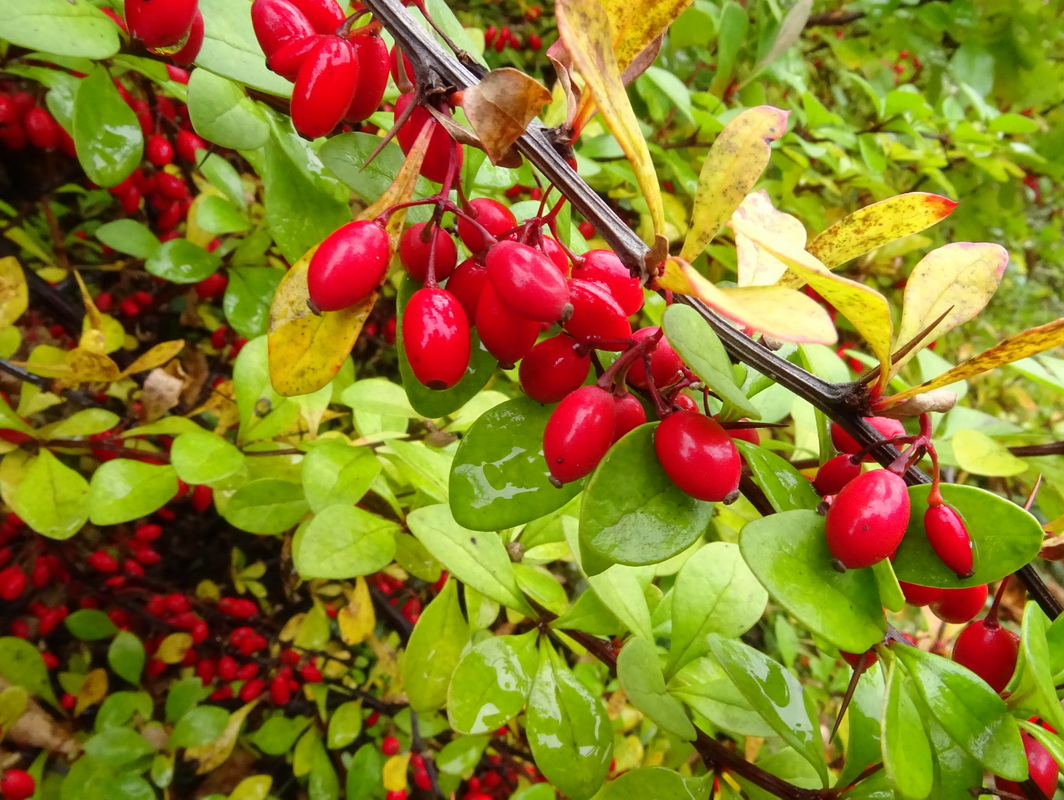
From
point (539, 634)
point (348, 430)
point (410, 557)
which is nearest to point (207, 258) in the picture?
point (348, 430)

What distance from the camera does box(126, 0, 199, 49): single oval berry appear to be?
0.56 metres

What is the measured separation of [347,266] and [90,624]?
5.70 feet

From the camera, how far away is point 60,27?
0.71 metres

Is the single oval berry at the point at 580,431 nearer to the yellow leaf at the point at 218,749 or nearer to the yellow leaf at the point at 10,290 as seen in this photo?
the yellow leaf at the point at 10,290

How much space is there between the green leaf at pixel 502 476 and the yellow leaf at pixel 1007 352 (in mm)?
294

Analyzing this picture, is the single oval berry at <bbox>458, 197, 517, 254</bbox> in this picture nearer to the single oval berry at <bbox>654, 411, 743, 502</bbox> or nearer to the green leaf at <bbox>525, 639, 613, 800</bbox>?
the single oval berry at <bbox>654, 411, 743, 502</bbox>

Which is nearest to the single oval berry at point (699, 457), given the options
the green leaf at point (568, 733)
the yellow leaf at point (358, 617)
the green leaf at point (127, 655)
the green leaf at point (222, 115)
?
the green leaf at point (568, 733)

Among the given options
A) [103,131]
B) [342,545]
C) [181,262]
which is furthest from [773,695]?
[181,262]

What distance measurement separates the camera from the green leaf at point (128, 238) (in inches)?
55.2

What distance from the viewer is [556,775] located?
795 millimetres

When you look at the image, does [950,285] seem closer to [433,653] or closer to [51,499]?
[433,653]

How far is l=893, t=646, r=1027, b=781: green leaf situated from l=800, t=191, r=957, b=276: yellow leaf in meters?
0.39

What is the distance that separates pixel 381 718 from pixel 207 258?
4.40 feet

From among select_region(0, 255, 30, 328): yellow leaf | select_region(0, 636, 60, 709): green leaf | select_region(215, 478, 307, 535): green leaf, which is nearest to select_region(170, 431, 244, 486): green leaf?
select_region(215, 478, 307, 535): green leaf
